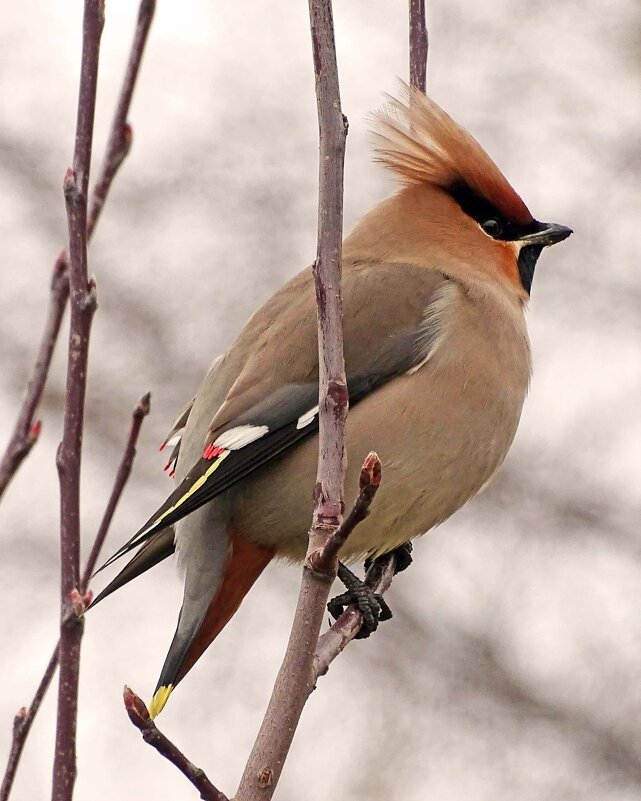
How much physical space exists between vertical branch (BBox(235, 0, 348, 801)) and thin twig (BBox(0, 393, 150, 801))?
0.34 meters

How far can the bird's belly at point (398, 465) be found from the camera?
3582mm

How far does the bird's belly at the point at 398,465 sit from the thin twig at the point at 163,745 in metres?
1.50

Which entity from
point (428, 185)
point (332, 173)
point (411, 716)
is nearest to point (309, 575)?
point (332, 173)

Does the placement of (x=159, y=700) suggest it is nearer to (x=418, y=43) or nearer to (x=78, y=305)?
(x=78, y=305)

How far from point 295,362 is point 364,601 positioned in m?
0.61

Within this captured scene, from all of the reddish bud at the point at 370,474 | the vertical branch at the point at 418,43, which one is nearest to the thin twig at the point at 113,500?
the reddish bud at the point at 370,474

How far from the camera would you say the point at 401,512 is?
3637 millimetres

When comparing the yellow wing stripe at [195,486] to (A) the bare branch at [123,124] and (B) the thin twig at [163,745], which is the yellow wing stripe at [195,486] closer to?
(A) the bare branch at [123,124]

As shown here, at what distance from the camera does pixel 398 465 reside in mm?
3582

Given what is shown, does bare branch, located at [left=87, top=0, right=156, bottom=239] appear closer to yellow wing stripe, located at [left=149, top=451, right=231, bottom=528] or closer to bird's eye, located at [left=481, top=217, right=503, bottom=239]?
yellow wing stripe, located at [left=149, top=451, right=231, bottom=528]

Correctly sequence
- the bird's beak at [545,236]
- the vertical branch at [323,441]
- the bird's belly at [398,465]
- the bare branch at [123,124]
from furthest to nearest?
the bird's beak at [545,236] → the bird's belly at [398,465] → the bare branch at [123,124] → the vertical branch at [323,441]

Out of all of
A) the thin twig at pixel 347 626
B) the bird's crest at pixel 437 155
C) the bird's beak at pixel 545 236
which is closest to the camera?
the thin twig at pixel 347 626

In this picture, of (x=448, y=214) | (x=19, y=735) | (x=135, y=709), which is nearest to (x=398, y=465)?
(x=448, y=214)

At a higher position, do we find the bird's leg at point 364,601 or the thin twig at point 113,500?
the bird's leg at point 364,601
